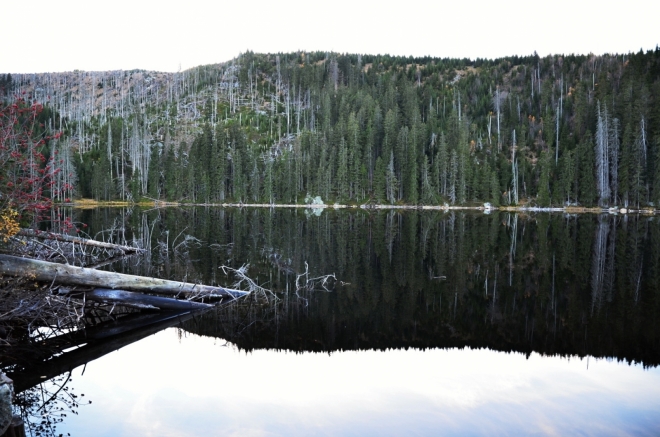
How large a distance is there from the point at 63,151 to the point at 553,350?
4453 inches

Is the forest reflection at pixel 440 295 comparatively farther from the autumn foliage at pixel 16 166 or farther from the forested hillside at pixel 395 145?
the forested hillside at pixel 395 145

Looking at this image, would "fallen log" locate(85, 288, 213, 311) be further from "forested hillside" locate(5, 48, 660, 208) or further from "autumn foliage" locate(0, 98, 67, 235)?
"forested hillside" locate(5, 48, 660, 208)

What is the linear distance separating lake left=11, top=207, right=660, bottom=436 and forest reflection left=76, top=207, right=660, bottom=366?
83 mm

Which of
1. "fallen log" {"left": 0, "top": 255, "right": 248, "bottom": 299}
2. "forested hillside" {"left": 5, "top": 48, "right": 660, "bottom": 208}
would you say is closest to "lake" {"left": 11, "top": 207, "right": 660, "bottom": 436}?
"fallen log" {"left": 0, "top": 255, "right": 248, "bottom": 299}

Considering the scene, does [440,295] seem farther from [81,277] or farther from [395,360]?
[81,277]

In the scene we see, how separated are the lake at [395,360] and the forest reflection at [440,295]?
8 cm

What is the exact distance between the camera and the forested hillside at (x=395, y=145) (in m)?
96.7

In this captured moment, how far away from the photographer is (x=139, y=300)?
13.3m

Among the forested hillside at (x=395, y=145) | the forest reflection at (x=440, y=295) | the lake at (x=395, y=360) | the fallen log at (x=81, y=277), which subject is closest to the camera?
the lake at (x=395, y=360)

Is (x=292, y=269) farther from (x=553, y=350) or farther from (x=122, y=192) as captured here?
(x=122, y=192)

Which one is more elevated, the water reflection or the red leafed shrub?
the red leafed shrub

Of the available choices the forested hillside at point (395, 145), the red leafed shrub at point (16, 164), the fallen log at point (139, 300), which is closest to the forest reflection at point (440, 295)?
the fallen log at point (139, 300)

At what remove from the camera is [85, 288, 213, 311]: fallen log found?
12.1 m

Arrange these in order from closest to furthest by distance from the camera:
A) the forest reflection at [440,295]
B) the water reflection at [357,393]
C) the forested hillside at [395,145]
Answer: the water reflection at [357,393]
the forest reflection at [440,295]
the forested hillside at [395,145]
